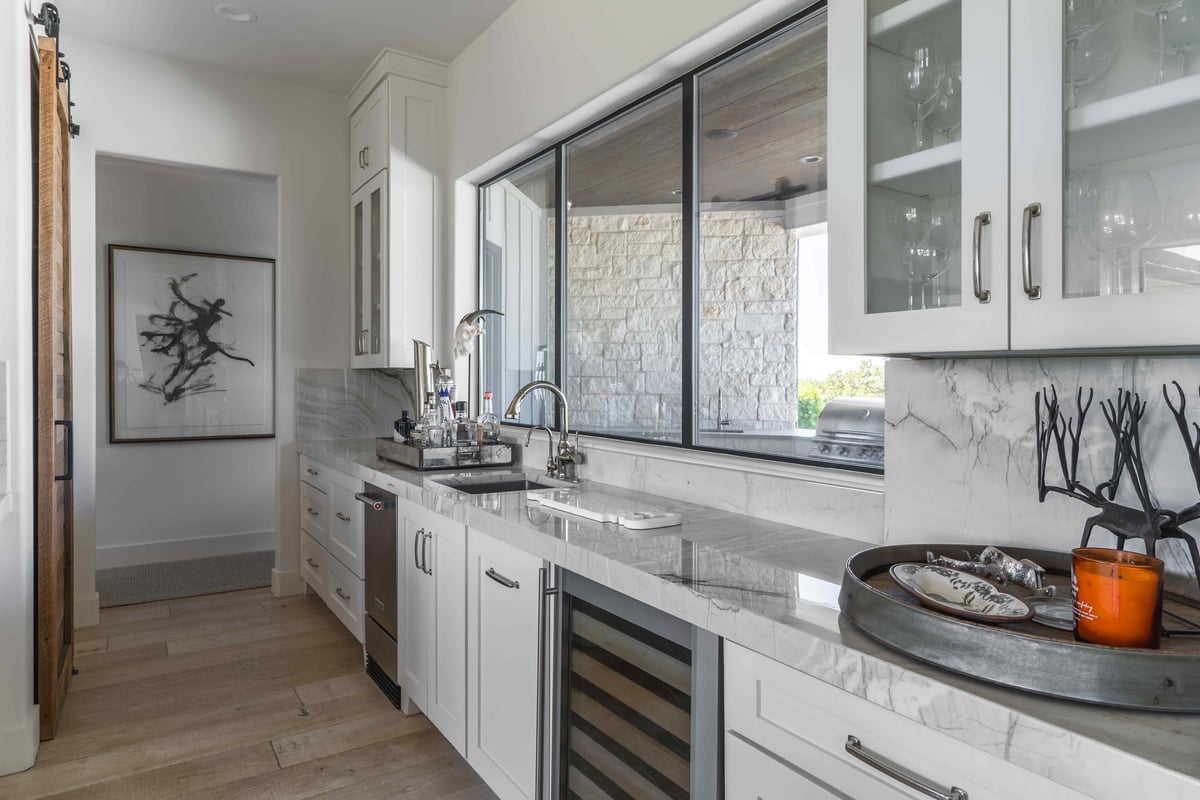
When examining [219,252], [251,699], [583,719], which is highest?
[219,252]

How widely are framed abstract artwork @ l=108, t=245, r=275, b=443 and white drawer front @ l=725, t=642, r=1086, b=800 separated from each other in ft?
Answer: 15.0

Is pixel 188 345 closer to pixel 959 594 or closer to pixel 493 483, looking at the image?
pixel 493 483

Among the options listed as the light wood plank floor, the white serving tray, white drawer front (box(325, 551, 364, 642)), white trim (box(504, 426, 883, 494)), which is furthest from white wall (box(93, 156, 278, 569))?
the white serving tray

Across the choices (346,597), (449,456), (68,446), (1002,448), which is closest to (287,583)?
(346,597)

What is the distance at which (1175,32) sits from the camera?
0.92m

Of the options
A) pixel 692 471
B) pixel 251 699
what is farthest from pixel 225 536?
pixel 692 471

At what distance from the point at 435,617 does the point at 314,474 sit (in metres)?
1.64

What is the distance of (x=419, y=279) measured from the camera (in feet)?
12.0

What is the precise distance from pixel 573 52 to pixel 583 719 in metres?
2.16

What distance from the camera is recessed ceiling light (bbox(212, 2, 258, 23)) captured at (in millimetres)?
3076

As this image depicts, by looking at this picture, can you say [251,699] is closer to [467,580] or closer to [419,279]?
[467,580]

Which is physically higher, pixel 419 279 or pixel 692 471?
pixel 419 279

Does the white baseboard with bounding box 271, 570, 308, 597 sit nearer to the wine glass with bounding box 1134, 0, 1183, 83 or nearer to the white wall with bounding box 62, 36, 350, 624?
the white wall with bounding box 62, 36, 350, 624

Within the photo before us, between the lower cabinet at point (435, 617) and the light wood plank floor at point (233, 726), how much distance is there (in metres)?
0.16
